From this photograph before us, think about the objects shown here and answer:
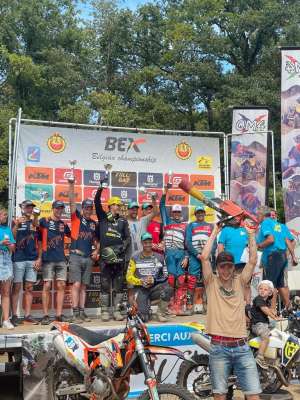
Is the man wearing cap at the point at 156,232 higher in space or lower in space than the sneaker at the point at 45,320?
higher

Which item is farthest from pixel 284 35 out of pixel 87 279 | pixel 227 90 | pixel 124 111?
pixel 87 279

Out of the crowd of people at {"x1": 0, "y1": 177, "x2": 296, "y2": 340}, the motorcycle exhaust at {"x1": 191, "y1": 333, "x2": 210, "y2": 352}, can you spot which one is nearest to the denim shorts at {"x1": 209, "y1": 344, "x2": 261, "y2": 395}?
the motorcycle exhaust at {"x1": 191, "y1": 333, "x2": 210, "y2": 352}

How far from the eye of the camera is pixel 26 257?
722 cm

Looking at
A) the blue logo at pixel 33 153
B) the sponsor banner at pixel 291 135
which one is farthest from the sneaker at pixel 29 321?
the sponsor banner at pixel 291 135

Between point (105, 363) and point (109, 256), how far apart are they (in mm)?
2732

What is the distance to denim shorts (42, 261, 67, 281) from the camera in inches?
289

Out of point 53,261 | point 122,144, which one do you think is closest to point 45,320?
point 53,261

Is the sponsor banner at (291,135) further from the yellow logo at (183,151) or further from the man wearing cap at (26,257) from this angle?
the man wearing cap at (26,257)

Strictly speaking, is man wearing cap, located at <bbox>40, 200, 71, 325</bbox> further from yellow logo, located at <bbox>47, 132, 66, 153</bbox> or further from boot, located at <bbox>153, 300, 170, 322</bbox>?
yellow logo, located at <bbox>47, 132, 66, 153</bbox>

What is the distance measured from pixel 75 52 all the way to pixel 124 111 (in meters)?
7.12

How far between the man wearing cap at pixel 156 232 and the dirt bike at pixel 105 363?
2.97 metres

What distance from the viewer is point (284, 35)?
1009 inches

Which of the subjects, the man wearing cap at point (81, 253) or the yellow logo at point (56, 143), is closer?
the man wearing cap at point (81, 253)

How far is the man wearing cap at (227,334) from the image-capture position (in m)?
4.39
